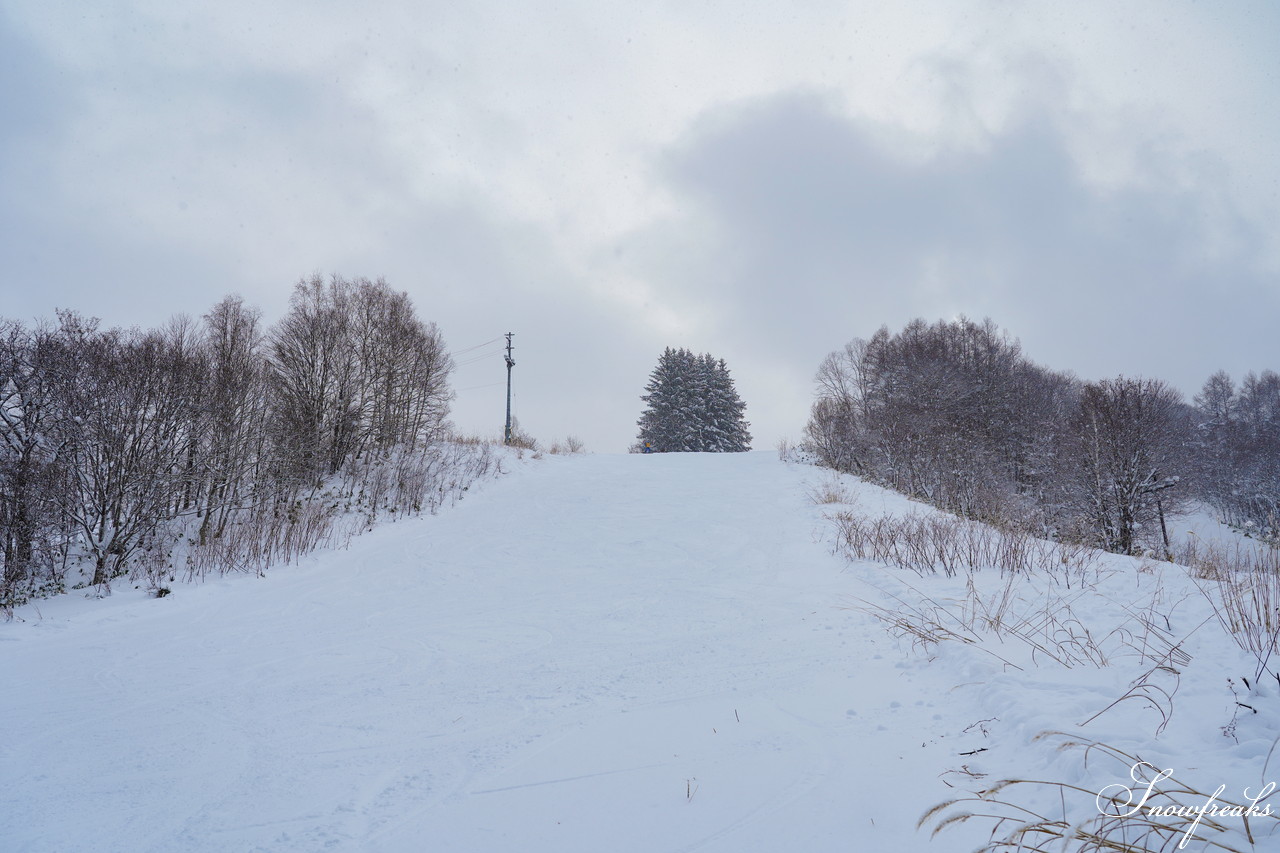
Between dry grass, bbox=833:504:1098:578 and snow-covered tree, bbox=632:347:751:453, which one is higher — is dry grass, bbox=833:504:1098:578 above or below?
below

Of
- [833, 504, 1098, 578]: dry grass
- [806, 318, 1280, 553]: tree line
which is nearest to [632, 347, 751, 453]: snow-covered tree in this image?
[806, 318, 1280, 553]: tree line

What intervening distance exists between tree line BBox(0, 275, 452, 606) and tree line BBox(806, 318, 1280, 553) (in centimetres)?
1435

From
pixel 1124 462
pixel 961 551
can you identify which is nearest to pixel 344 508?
pixel 961 551

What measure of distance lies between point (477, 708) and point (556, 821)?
4.30ft

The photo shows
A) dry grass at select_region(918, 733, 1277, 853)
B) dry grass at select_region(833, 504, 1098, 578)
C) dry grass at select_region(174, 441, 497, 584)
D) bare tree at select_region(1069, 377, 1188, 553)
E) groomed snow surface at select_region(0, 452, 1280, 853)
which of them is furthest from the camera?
bare tree at select_region(1069, 377, 1188, 553)

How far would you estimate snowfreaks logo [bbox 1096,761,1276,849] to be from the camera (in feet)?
5.98

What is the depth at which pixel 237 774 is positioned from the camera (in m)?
2.75

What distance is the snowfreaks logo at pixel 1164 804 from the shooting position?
1.82m

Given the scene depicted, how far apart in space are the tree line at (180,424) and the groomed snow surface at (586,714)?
2.41 m

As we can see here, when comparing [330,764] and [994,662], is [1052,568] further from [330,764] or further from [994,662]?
[330,764]

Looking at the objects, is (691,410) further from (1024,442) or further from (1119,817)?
(1119,817)

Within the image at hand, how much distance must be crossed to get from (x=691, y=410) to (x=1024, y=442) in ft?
62.4

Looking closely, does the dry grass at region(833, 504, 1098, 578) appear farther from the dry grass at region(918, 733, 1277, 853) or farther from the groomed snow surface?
the dry grass at region(918, 733, 1277, 853)

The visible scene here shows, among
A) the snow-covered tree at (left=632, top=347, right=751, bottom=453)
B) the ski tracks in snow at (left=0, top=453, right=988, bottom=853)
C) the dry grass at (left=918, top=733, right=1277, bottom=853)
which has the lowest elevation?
the ski tracks in snow at (left=0, top=453, right=988, bottom=853)
